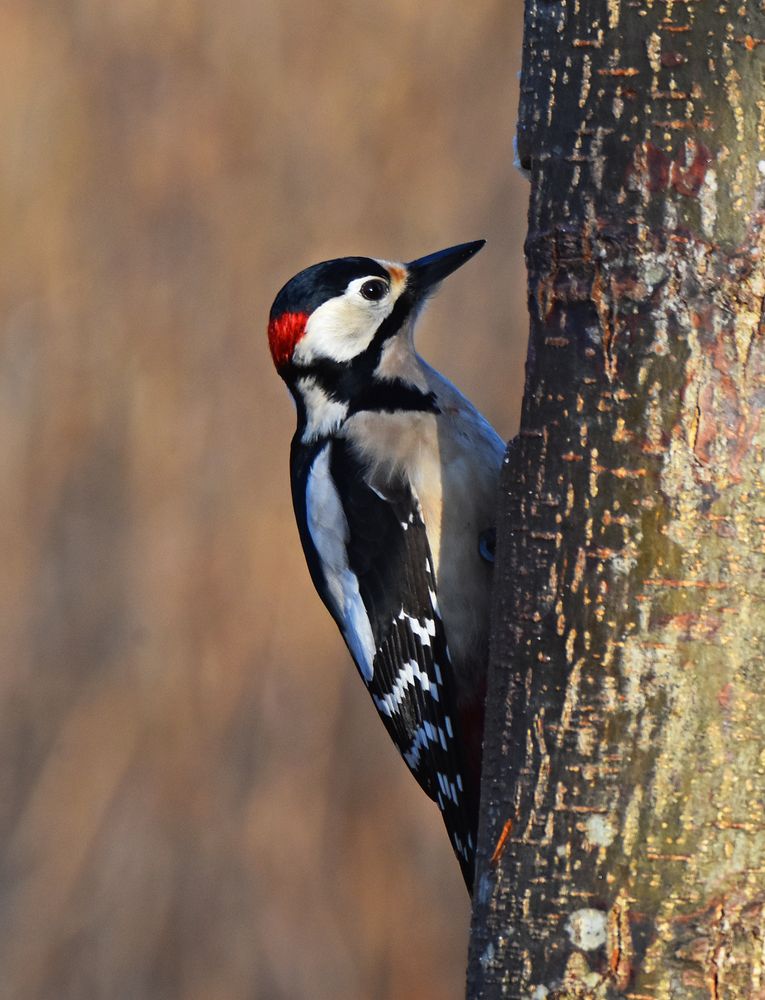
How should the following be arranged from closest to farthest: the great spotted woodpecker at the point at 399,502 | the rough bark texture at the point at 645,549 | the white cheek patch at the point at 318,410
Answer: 1. the rough bark texture at the point at 645,549
2. the great spotted woodpecker at the point at 399,502
3. the white cheek patch at the point at 318,410

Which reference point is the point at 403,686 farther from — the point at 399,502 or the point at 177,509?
the point at 177,509

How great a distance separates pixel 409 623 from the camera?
8.11ft

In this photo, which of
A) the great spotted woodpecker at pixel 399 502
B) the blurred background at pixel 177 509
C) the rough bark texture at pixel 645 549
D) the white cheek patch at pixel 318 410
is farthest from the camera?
the blurred background at pixel 177 509

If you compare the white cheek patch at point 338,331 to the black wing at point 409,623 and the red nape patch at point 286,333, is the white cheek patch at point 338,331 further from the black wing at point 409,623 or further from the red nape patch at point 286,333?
the black wing at point 409,623

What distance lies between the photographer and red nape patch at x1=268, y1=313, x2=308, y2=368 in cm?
259

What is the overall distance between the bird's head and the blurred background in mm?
1630

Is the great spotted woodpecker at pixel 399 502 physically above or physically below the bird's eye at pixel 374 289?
below

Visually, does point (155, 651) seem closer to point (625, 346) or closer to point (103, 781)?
point (103, 781)

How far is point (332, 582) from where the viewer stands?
102 inches

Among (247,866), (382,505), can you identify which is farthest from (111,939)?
(382,505)

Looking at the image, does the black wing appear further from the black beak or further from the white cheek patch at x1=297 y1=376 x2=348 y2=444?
the black beak

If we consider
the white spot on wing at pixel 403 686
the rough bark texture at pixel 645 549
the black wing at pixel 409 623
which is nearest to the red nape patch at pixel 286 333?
the black wing at pixel 409 623

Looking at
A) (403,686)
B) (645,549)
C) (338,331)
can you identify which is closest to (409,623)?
(403,686)

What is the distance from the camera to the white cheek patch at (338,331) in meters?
2.59
